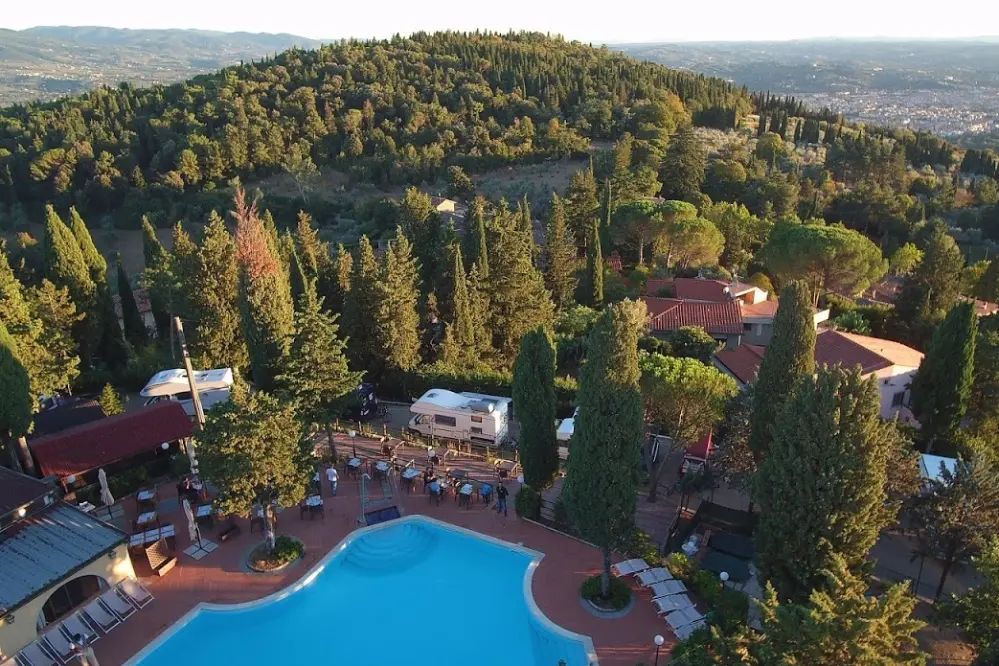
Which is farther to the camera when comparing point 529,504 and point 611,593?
point 529,504

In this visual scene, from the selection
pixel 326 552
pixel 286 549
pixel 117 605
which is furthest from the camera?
pixel 326 552

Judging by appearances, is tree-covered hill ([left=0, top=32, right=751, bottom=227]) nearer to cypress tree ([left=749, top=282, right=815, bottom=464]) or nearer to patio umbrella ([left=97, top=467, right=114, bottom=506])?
patio umbrella ([left=97, top=467, right=114, bottom=506])

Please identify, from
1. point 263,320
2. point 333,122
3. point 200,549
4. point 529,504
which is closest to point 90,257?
point 263,320

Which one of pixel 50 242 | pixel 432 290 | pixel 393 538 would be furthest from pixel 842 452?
pixel 50 242

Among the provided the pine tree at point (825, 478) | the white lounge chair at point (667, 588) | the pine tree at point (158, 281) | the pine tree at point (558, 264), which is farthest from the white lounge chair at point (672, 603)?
the pine tree at point (158, 281)

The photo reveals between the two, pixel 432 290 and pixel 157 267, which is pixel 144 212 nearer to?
pixel 157 267

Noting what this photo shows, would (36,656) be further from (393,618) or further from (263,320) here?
(263,320)
